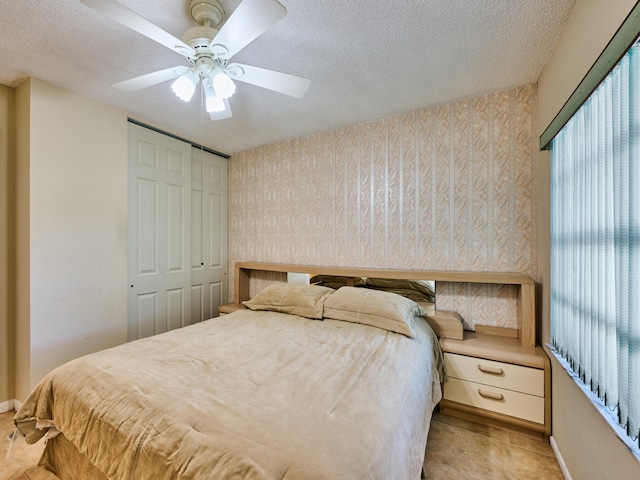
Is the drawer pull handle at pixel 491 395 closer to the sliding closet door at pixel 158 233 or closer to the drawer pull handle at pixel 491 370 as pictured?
the drawer pull handle at pixel 491 370

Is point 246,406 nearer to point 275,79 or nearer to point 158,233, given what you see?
point 275,79

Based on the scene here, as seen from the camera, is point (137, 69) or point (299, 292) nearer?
point (137, 69)

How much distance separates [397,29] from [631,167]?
129 centimetres

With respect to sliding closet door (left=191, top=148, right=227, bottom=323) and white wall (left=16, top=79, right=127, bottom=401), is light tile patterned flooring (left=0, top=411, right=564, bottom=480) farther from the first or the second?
sliding closet door (left=191, top=148, right=227, bottom=323)

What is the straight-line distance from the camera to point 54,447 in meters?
1.49

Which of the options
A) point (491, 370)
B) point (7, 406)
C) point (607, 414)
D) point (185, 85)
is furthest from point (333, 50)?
point (7, 406)

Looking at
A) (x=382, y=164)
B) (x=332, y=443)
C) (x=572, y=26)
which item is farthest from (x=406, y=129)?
(x=332, y=443)

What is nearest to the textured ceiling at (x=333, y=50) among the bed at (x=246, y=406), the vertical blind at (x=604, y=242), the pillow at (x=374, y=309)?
the vertical blind at (x=604, y=242)

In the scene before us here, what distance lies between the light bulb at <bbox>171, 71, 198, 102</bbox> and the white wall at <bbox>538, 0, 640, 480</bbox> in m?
1.87

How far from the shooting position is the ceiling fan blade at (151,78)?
1495mm

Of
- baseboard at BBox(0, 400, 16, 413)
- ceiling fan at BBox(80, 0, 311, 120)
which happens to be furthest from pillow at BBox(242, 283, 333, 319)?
baseboard at BBox(0, 400, 16, 413)

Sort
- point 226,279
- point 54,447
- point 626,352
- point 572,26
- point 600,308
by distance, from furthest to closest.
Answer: point 226,279
point 54,447
point 572,26
point 600,308
point 626,352

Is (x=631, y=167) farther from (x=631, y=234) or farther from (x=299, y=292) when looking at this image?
(x=299, y=292)

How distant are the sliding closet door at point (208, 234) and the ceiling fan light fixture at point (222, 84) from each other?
2.03 metres
